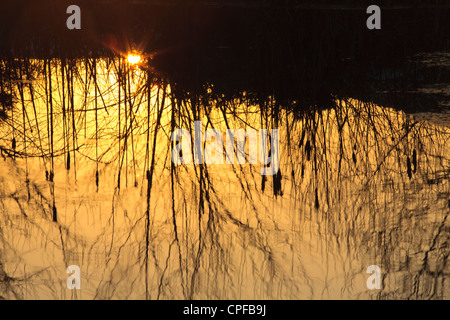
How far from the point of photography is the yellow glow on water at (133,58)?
6.66m

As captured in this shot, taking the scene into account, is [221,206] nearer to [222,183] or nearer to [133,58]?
[222,183]

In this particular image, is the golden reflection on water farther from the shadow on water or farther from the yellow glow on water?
the yellow glow on water

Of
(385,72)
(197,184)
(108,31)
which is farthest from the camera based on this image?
(108,31)

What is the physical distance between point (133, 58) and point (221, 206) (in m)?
3.51

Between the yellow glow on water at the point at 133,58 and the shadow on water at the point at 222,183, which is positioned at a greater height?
the yellow glow on water at the point at 133,58

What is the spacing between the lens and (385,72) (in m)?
6.57

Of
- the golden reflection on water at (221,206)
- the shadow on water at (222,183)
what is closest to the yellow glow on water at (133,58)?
the shadow on water at (222,183)

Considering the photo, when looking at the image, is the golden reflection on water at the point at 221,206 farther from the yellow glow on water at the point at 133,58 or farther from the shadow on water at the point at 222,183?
the yellow glow on water at the point at 133,58

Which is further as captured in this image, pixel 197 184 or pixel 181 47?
pixel 181 47

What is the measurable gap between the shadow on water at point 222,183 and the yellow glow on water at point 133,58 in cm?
9

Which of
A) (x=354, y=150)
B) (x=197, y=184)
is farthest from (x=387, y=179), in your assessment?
(x=197, y=184)

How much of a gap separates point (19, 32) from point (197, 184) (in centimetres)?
508

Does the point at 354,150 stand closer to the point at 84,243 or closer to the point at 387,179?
the point at 387,179

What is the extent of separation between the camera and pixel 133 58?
679 cm
